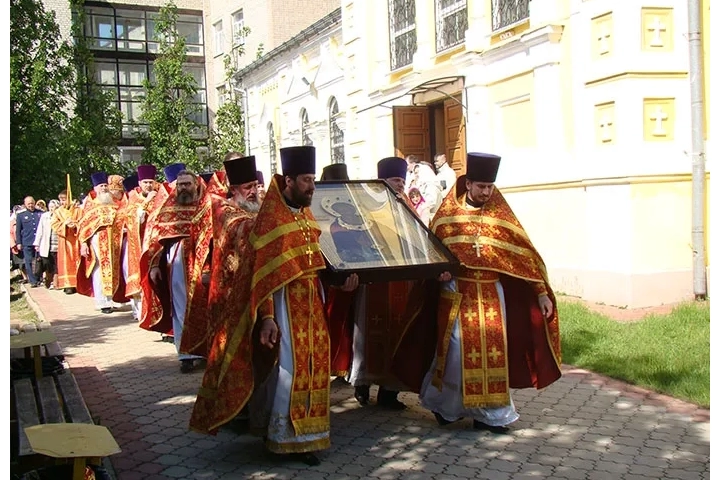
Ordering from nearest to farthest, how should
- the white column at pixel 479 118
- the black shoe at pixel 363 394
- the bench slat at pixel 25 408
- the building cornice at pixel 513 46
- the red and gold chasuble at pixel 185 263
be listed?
1. the bench slat at pixel 25 408
2. the black shoe at pixel 363 394
3. the red and gold chasuble at pixel 185 263
4. the building cornice at pixel 513 46
5. the white column at pixel 479 118

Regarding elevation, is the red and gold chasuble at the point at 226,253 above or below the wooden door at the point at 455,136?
below

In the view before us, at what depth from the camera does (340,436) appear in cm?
597

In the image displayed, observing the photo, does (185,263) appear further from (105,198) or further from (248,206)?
(105,198)

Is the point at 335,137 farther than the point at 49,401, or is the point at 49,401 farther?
the point at 335,137

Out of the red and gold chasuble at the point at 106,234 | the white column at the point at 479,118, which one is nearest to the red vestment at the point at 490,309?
the white column at the point at 479,118

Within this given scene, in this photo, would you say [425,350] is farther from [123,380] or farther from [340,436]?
[123,380]

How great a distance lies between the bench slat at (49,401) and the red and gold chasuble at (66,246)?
34.2 ft

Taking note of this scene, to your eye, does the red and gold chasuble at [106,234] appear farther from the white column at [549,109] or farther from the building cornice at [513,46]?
the white column at [549,109]

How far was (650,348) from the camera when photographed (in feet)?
26.4

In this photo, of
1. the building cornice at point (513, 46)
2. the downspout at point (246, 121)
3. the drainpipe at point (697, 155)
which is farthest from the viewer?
the downspout at point (246, 121)

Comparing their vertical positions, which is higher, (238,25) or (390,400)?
(238,25)

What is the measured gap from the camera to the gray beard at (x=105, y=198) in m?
13.3

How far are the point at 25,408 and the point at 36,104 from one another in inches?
680

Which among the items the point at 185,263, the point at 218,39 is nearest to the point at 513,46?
the point at 185,263
